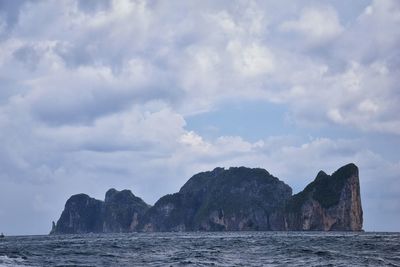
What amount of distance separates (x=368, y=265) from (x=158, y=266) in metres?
16.5

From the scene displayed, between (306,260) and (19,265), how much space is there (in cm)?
2457

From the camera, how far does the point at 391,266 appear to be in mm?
40312

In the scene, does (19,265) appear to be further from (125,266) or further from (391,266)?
(391,266)

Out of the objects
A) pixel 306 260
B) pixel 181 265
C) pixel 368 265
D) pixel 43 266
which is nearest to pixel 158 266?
pixel 181 265

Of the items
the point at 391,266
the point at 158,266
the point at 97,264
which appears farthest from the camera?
the point at 97,264

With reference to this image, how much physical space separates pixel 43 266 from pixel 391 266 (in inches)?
1099

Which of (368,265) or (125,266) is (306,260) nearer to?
(368,265)

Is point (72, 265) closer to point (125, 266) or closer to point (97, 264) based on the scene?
point (97, 264)

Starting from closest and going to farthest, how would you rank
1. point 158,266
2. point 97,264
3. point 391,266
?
point 391,266 → point 158,266 → point 97,264

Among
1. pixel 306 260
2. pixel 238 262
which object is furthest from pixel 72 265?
pixel 306 260

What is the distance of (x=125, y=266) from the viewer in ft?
144

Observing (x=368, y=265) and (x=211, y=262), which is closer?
(x=368, y=265)

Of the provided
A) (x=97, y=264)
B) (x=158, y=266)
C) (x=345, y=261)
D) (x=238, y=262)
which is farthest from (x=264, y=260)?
(x=97, y=264)

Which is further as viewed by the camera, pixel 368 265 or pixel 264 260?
pixel 264 260
